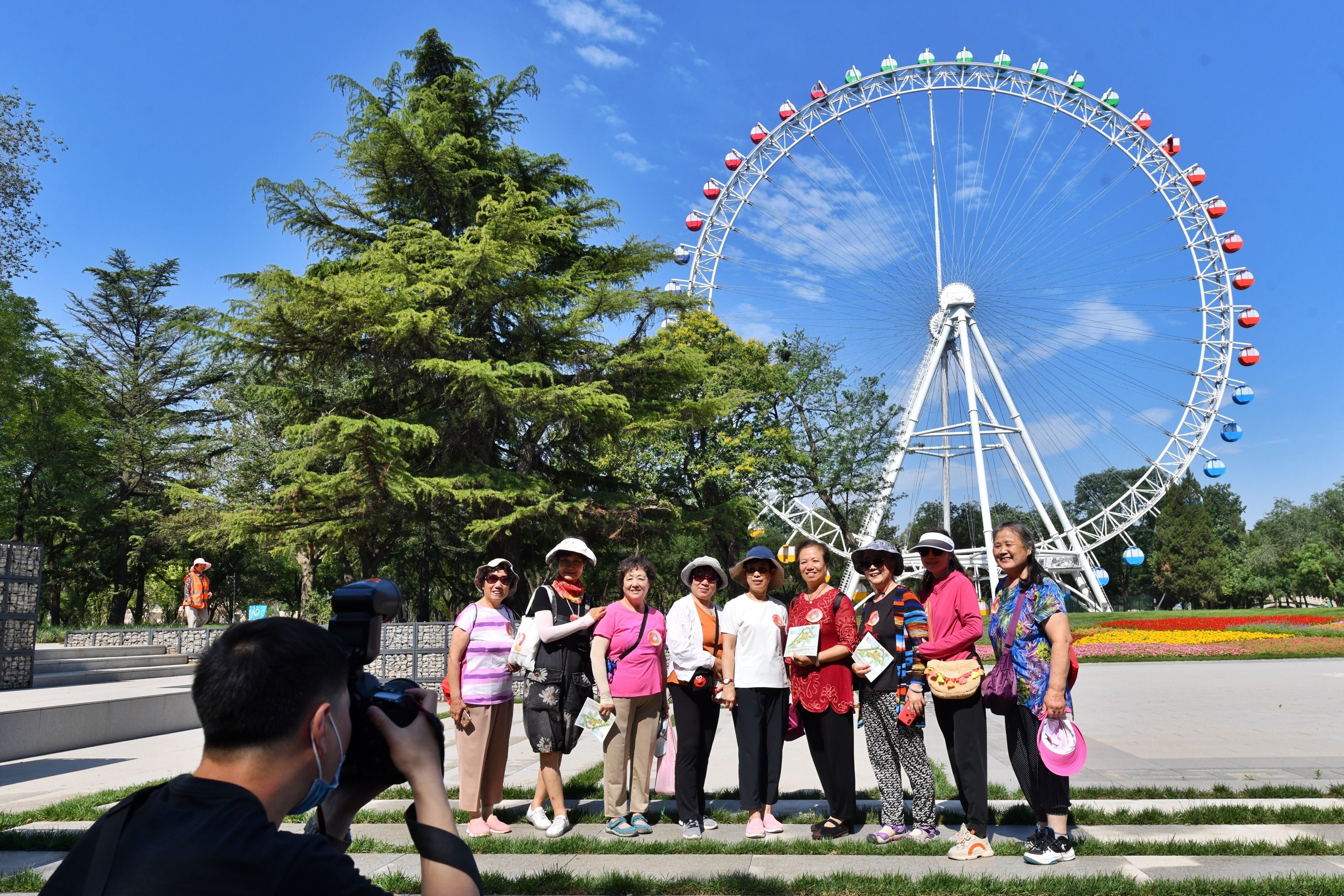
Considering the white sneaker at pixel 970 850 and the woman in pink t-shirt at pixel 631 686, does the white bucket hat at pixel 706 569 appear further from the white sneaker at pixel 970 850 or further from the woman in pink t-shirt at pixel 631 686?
the white sneaker at pixel 970 850

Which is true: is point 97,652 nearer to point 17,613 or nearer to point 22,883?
point 17,613

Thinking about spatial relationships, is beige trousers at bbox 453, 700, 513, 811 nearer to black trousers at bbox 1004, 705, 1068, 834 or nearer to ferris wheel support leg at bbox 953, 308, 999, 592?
black trousers at bbox 1004, 705, 1068, 834

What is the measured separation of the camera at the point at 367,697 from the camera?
1.47 meters

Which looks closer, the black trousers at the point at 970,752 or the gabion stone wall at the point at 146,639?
the black trousers at the point at 970,752

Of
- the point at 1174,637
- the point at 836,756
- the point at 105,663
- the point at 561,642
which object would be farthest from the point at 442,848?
the point at 1174,637

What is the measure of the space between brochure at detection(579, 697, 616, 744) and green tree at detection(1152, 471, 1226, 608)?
68251 mm

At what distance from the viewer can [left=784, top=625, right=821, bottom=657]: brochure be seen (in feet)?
17.0

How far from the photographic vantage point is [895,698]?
5043 millimetres

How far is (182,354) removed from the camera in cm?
3450

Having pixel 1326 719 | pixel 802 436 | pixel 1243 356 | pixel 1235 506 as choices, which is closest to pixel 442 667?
pixel 1326 719

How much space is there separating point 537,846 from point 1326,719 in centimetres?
920

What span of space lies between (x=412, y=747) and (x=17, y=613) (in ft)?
42.3

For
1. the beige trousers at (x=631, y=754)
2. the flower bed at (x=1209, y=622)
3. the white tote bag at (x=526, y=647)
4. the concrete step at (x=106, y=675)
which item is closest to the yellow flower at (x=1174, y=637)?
the flower bed at (x=1209, y=622)

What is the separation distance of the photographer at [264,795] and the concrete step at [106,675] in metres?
13.4
